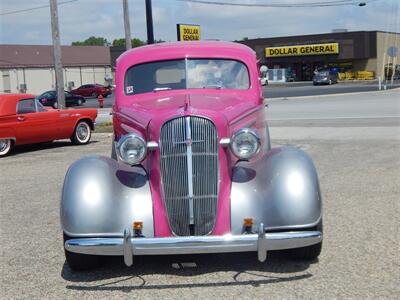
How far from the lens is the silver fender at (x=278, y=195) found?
4.68 meters

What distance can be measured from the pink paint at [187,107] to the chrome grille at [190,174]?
0.07 m

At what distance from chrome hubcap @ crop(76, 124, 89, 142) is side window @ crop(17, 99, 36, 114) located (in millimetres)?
1649

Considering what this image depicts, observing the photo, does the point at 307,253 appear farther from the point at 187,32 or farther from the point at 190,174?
the point at 187,32

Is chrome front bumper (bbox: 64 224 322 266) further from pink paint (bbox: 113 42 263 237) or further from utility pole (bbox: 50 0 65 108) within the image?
utility pole (bbox: 50 0 65 108)

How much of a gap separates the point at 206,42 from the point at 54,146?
9483 mm

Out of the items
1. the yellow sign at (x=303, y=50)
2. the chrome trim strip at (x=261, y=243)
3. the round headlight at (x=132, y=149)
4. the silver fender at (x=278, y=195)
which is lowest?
the chrome trim strip at (x=261, y=243)

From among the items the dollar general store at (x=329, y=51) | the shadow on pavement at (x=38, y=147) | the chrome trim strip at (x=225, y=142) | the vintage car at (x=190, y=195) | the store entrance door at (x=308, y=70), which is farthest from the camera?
the store entrance door at (x=308, y=70)

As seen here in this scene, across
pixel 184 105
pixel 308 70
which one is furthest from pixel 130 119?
pixel 308 70

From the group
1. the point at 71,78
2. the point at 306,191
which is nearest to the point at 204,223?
the point at 306,191

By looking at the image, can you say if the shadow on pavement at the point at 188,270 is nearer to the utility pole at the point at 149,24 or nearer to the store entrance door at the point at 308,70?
the utility pole at the point at 149,24

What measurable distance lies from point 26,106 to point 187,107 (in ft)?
32.5

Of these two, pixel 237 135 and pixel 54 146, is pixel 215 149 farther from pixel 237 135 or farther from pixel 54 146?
pixel 54 146

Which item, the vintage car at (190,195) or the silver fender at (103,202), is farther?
the silver fender at (103,202)

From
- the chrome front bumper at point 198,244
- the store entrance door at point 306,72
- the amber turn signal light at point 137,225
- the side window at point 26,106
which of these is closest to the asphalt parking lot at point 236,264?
→ the chrome front bumper at point 198,244
